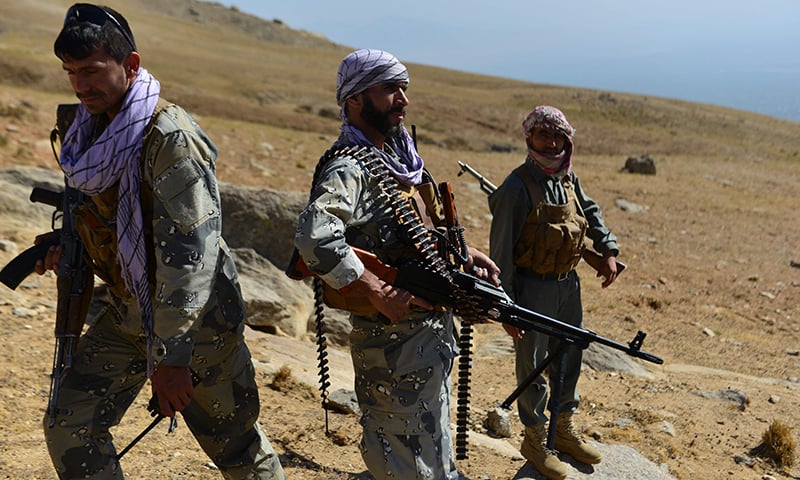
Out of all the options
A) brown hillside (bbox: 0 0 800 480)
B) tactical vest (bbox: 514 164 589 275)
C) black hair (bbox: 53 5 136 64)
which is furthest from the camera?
brown hillside (bbox: 0 0 800 480)

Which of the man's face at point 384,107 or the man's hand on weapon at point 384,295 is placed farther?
the man's face at point 384,107

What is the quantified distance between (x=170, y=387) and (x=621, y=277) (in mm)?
9556

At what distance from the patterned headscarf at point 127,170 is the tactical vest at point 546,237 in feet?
6.64

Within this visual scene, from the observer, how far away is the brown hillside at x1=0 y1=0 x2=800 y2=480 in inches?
180

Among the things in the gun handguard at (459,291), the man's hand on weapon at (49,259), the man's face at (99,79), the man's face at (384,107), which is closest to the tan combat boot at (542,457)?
the gun handguard at (459,291)

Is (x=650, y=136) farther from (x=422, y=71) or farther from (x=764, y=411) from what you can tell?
(x=422, y=71)

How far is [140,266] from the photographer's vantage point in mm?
2572

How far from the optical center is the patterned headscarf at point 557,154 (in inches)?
155

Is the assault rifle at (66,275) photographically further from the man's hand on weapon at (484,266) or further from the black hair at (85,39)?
the man's hand on weapon at (484,266)

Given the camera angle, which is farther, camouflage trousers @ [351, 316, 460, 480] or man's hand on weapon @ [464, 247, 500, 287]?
man's hand on weapon @ [464, 247, 500, 287]

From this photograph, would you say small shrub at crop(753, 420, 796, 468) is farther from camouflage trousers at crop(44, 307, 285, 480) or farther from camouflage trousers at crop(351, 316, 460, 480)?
camouflage trousers at crop(44, 307, 285, 480)

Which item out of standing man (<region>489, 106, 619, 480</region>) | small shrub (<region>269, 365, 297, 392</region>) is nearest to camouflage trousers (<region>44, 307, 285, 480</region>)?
standing man (<region>489, 106, 619, 480</region>)

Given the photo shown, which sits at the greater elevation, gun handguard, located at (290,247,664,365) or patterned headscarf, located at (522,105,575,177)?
patterned headscarf, located at (522,105,575,177)

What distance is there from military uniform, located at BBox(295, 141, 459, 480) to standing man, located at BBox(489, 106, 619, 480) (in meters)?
1.03
